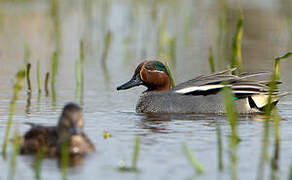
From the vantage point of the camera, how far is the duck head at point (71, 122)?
6.57m

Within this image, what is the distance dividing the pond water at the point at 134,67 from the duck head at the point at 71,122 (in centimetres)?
27

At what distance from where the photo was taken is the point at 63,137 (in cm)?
675

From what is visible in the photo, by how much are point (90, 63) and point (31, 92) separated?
2724 millimetres

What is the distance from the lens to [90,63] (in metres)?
13.8

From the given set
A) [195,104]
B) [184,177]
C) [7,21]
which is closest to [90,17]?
[7,21]

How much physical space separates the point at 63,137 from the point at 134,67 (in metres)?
6.64

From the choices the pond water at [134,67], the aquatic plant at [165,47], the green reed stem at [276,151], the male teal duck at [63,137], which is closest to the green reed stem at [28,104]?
the pond water at [134,67]

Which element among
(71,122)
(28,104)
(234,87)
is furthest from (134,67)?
(71,122)

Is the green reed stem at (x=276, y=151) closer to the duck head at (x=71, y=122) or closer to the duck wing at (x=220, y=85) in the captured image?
the duck head at (x=71, y=122)

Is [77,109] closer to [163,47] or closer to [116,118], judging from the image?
[116,118]

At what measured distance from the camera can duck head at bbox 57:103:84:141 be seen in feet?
21.6

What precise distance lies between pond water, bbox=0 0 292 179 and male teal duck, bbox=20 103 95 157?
0.14m

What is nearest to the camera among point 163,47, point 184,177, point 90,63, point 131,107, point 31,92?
point 184,177

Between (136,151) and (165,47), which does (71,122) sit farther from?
(165,47)
